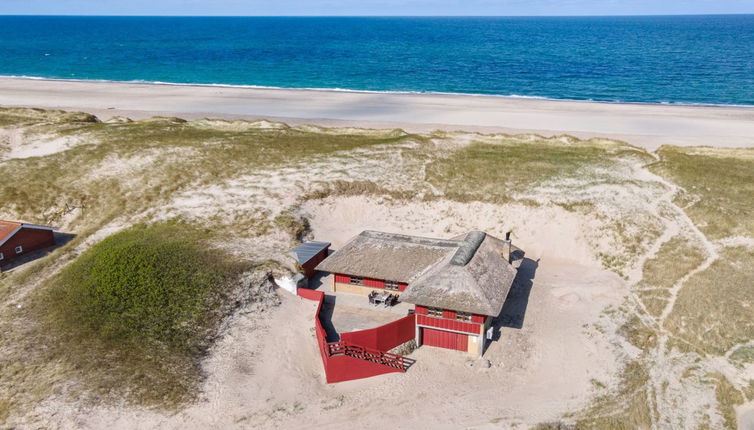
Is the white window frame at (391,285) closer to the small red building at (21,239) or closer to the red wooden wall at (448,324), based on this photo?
the red wooden wall at (448,324)

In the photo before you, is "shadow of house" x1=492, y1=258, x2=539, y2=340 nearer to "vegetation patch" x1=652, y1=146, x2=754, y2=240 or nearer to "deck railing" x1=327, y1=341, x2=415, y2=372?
"deck railing" x1=327, y1=341, x2=415, y2=372

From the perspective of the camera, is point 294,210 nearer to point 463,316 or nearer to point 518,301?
point 518,301

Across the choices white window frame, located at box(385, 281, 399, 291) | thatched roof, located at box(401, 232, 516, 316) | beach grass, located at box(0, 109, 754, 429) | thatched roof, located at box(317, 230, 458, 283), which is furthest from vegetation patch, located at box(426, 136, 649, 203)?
white window frame, located at box(385, 281, 399, 291)

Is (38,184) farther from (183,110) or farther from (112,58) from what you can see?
(112,58)

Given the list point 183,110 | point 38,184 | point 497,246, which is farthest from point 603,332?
point 183,110

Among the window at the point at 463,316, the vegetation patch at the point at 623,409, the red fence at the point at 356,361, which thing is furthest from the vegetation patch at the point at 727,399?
the red fence at the point at 356,361

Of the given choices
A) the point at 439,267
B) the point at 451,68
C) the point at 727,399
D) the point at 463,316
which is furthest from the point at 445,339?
the point at 451,68
